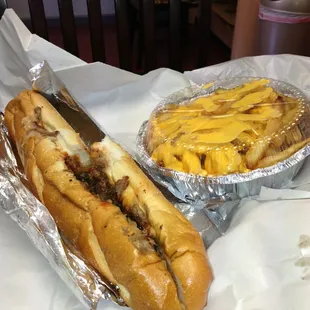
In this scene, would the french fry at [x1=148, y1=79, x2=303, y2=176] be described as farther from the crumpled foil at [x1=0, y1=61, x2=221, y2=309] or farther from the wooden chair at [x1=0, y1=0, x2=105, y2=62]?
the wooden chair at [x1=0, y1=0, x2=105, y2=62]

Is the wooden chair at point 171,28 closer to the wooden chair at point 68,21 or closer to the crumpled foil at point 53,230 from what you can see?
the wooden chair at point 68,21

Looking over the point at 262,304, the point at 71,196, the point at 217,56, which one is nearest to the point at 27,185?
the point at 71,196

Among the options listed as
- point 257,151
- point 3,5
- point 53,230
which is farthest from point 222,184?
point 3,5

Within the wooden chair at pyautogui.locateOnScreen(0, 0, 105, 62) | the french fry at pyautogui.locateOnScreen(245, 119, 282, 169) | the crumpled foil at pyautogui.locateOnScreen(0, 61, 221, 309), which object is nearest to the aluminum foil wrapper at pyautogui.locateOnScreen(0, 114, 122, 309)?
the crumpled foil at pyautogui.locateOnScreen(0, 61, 221, 309)

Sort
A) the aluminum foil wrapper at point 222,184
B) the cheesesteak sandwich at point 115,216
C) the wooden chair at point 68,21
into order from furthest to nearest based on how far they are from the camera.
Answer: the wooden chair at point 68,21 → the aluminum foil wrapper at point 222,184 → the cheesesteak sandwich at point 115,216

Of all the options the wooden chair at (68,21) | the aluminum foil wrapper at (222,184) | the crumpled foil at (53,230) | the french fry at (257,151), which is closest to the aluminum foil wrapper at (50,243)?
the crumpled foil at (53,230)

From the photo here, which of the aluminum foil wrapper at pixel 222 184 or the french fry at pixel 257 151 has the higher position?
the french fry at pixel 257 151

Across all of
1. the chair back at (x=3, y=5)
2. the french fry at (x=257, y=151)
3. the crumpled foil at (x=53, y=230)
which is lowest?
the crumpled foil at (x=53, y=230)

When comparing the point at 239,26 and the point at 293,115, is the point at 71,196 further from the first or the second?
the point at 239,26
